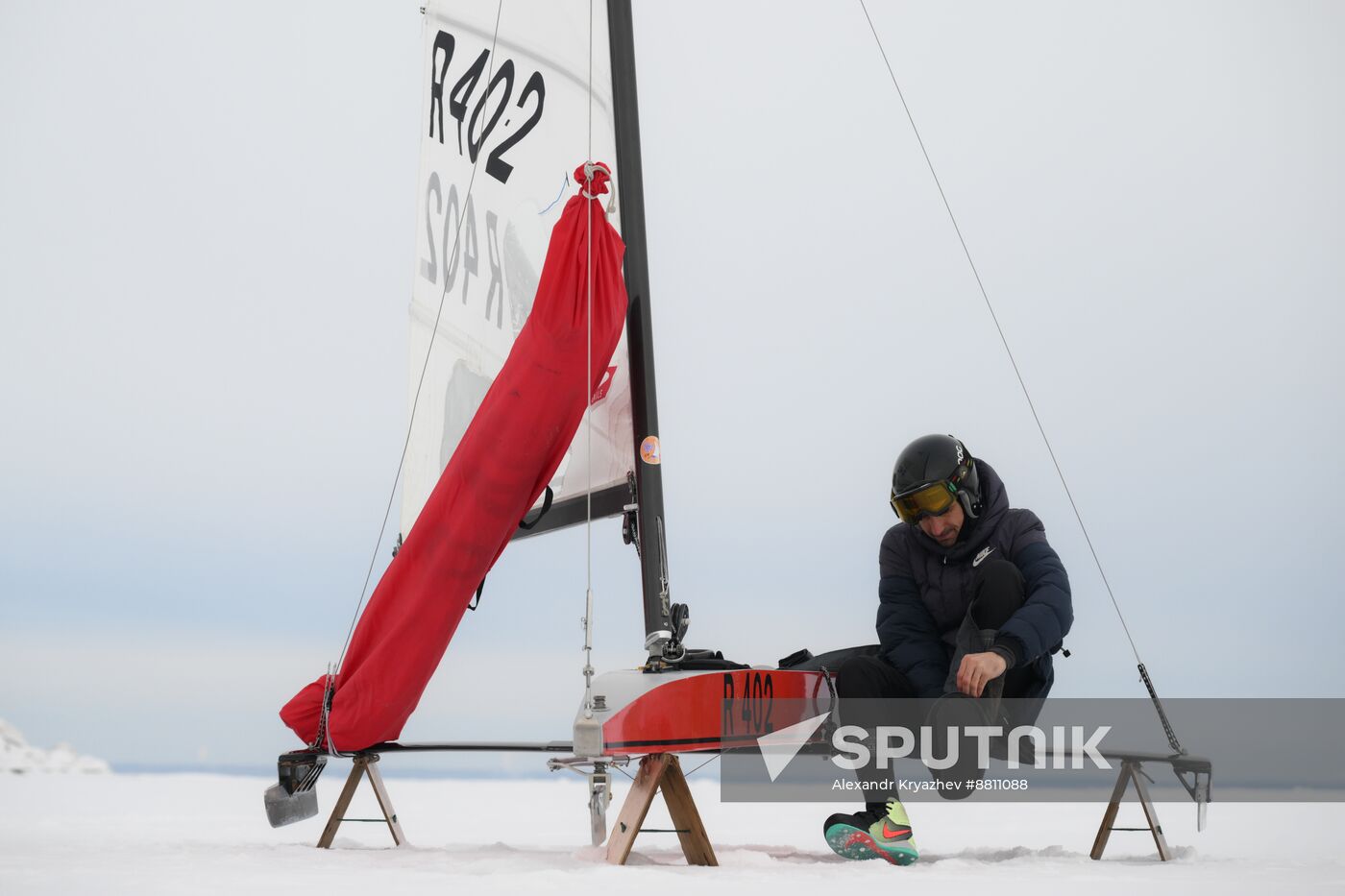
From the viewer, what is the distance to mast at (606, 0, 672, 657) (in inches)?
105

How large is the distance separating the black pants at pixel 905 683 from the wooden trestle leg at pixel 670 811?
39 cm

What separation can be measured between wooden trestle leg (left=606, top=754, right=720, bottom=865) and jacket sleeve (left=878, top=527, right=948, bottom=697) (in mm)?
581

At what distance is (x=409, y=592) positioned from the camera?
2773 millimetres

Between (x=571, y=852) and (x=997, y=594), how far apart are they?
3.53 ft

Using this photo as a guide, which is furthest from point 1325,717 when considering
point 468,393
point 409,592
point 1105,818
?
point 409,592

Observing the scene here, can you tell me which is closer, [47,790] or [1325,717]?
[47,790]

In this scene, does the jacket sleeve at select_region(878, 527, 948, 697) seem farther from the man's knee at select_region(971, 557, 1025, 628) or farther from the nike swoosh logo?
the nike swoosh logo

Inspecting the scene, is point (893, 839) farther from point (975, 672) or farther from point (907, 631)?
point (907, 631)

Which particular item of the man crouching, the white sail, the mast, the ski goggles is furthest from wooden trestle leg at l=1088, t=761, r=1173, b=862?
the white sail

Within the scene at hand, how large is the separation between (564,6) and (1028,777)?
7.92ft

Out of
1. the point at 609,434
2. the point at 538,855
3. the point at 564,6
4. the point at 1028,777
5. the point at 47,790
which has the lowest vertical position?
the point at 47,790

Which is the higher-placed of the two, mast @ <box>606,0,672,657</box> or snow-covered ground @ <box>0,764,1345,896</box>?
mast @ <box>606,0,672,657</box>

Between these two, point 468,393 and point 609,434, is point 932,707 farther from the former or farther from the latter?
point 468,393

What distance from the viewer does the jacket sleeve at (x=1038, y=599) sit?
2.32m
